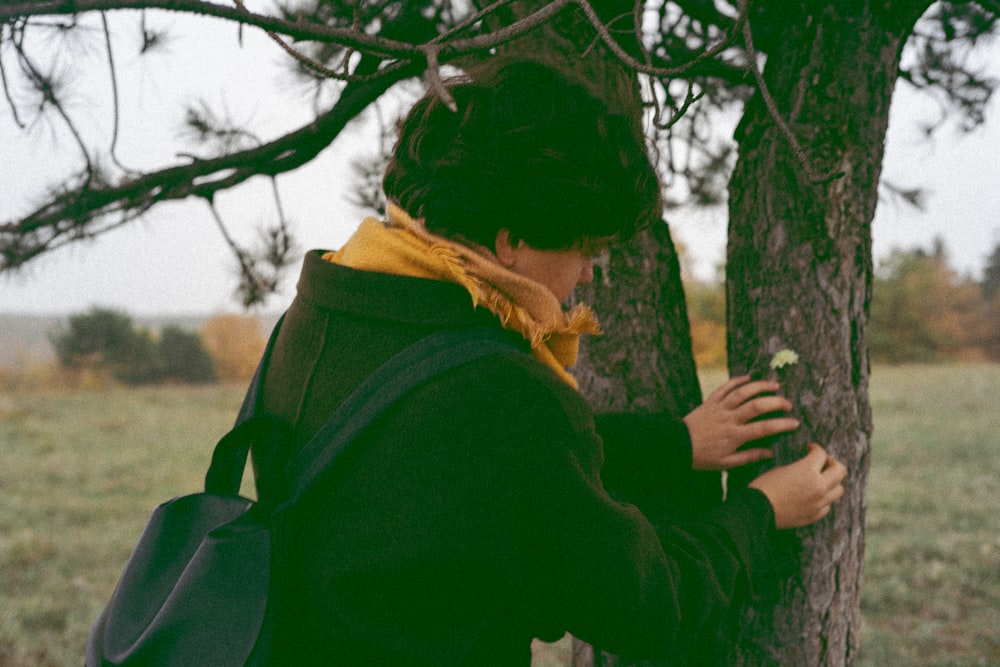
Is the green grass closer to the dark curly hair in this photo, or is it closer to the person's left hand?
the person's left hand

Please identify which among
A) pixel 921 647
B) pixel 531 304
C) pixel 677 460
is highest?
pixel 531 304

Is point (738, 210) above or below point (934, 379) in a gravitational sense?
above

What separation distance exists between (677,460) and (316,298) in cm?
83

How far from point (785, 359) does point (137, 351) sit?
22.0m

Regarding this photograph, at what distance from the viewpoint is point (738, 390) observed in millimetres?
1663

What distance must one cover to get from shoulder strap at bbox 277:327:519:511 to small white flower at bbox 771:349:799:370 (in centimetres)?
95

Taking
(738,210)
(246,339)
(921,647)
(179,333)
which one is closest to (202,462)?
(921,647)

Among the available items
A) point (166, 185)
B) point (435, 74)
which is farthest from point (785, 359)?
point (166, 185)

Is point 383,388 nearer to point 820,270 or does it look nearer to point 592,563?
point 592,563

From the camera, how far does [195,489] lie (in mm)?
7805

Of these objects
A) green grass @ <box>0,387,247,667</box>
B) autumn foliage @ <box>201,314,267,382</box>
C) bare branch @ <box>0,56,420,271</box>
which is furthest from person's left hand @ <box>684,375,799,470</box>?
autumn foliage @ <box>201,314,267,382</box>

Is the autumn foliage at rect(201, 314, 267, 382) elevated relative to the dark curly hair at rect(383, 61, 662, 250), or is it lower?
Answer: lower

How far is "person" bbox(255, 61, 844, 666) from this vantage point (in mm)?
948

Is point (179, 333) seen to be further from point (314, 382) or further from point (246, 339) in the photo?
point (314, 382)
